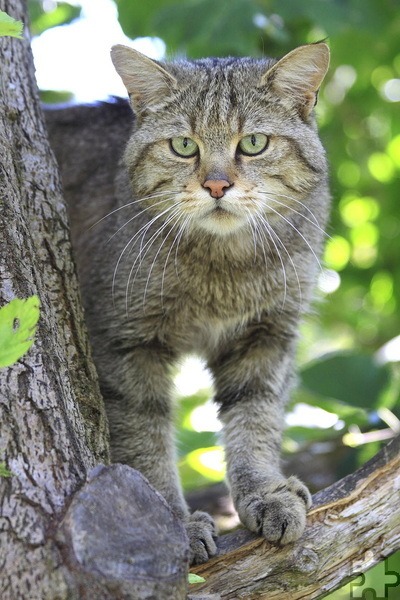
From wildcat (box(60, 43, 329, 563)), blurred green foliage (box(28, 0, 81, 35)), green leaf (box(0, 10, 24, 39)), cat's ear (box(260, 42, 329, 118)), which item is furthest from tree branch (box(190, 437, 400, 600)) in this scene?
blurred green foliage (box(28, 0, 81, 35))

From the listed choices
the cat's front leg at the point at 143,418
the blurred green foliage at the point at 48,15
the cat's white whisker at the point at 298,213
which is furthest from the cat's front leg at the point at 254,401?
the blurred green foliage at the point at 48,15

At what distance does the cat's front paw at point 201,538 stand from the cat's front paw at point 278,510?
14 cm

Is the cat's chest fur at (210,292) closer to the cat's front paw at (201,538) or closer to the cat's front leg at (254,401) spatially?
the cat's front leg at (254,401)

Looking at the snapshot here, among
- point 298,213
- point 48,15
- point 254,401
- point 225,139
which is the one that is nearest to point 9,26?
point 225,139

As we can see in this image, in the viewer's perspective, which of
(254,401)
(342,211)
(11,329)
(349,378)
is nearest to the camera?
(11,329)

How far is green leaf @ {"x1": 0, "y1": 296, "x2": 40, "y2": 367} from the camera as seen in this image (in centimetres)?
154

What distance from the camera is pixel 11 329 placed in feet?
5.13

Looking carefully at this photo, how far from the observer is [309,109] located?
→ 11.7 ft

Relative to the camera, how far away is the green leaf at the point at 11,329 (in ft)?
5.05

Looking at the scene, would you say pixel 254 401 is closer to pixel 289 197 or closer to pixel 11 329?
pixel 289 197

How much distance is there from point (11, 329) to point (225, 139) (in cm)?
201

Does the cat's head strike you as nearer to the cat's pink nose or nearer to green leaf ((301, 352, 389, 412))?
the cat's pink nose

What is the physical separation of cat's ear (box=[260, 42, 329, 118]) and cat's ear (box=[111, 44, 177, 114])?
0.43 meters

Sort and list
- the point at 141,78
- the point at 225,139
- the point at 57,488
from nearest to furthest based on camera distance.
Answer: the point at 57,488 < the point at 225,139 < the point at 141,78
